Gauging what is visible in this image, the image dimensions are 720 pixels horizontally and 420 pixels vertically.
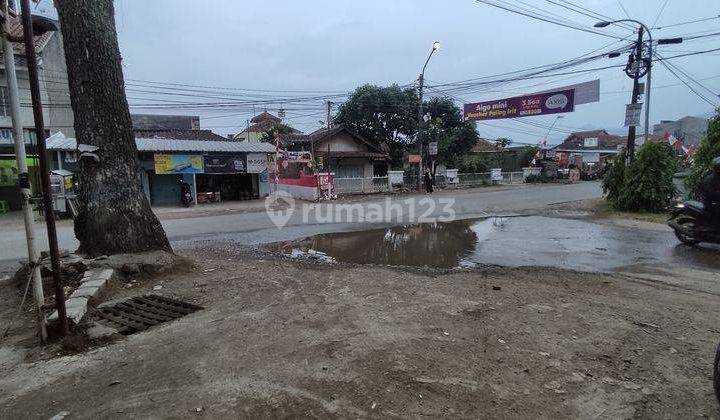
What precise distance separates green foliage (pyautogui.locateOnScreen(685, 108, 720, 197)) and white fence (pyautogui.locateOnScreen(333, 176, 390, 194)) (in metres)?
15.8

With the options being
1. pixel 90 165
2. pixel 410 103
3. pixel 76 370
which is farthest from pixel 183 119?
pixel 76 370

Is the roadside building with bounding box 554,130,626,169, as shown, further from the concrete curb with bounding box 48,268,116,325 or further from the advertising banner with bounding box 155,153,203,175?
the concrete curb with bounding box 48,268,116,325

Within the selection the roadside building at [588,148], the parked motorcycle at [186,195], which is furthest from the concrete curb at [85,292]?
the roadside building at [588,148]

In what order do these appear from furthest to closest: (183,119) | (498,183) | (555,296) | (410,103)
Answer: (183,119)
(498,183)
(410,103)
(555,296)

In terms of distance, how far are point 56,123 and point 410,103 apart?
22.9 metres

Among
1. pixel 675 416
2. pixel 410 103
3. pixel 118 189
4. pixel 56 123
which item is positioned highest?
pixel 410 103

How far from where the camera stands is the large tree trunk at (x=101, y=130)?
618 cm

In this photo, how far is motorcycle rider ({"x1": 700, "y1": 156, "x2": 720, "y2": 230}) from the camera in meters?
8.33

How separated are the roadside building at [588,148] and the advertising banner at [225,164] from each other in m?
33.3

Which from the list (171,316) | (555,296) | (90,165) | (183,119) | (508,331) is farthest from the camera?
(183,119)

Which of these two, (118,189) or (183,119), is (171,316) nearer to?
(118,189)

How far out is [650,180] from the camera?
14508 millimetres

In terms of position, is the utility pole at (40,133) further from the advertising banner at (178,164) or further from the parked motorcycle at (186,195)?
the advertising banner at (178,164)

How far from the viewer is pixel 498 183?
34469mm
